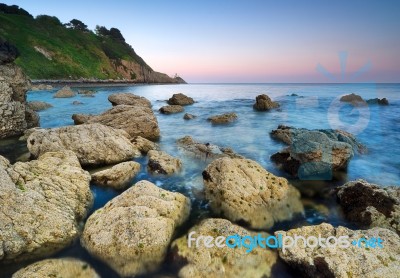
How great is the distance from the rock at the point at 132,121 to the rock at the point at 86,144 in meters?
4.58

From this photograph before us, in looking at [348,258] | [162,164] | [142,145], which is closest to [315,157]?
[348,258]

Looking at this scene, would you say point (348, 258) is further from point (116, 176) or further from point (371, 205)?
point (116, 176)

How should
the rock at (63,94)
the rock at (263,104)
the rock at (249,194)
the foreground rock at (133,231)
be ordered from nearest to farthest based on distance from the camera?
the foreground rock at (133,231) < the rock at (249,194) < the rock at (263,104) < the rock at (63,94)

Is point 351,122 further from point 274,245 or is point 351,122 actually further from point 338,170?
point 274,245

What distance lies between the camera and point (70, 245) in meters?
8.30

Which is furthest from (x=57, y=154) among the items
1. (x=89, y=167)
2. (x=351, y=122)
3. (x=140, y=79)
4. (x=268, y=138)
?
(x=140, y=79)

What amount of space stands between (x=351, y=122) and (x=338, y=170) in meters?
24.6

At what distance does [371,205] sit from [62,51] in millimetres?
131003

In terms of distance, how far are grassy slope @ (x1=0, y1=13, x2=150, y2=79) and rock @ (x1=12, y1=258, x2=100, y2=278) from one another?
A: 99.4 metres

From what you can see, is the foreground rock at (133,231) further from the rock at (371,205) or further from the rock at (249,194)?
the rock at (371,205)

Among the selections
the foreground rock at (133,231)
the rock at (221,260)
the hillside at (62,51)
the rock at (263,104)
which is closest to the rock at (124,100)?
the rock at (263,104)

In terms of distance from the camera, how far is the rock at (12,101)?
18.9 m

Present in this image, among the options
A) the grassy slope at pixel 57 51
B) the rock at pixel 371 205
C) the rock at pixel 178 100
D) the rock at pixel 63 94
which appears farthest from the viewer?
the grassy slope at pixel 57 51

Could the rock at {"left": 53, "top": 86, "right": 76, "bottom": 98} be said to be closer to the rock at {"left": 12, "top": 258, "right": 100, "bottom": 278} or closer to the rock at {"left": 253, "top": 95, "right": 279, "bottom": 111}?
the rock at {"left": 253, "top": 95, "right": 279, "bottom": 111}
